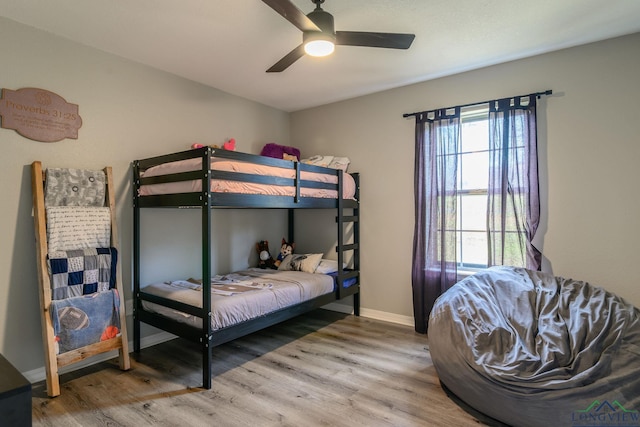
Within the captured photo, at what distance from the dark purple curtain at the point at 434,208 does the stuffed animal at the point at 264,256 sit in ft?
5.35

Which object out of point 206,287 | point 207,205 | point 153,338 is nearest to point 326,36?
point 207,205

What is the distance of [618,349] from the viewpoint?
66.1 inches

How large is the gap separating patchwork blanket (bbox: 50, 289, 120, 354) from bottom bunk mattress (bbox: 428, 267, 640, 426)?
7.55 ft

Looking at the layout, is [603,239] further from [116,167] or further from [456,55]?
[116,167]

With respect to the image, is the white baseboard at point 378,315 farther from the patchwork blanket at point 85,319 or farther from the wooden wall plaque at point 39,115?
the wooden wall plaque at point 39,115

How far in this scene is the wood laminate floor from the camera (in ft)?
6.30

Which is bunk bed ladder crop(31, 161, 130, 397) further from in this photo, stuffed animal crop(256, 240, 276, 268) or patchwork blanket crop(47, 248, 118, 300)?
stuffed animal crop(256, 240, 276, 268)

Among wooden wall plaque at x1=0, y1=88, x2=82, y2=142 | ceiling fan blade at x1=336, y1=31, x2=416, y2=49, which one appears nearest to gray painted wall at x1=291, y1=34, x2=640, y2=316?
ceiling fan blade at x1=336, y1=31, x2=416, y2=49

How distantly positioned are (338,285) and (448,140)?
1.81 metres

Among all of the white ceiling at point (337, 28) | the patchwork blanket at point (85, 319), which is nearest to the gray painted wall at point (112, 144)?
the white ceiling at point (337, 28)

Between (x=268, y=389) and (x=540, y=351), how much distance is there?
65.3 inches

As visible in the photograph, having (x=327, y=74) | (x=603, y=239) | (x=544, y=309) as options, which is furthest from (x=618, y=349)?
(x=327, y=74)

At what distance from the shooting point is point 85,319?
2355 mm

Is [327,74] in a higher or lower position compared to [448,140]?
higher
